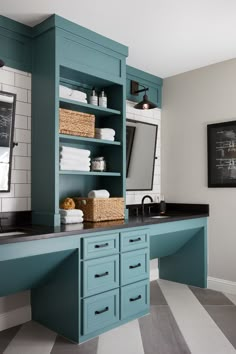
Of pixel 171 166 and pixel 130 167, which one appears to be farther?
pixel 171 166

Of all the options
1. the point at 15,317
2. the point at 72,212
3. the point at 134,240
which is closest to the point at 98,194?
the point at 72,212

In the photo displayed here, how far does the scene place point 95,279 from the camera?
9.09ft

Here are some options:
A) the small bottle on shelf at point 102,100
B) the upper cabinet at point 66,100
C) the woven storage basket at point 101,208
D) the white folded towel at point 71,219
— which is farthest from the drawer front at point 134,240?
the small bottle on shelf at point 102,100

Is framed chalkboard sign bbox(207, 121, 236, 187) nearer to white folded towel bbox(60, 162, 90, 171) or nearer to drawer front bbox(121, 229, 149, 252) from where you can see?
drawer front bbox(121, 229, 149, 252)

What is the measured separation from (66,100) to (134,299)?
1.97 metres

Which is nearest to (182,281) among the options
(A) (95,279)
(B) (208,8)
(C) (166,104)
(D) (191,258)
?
(D) (191,258)

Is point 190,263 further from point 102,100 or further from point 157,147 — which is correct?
point 102,100

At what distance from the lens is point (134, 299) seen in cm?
A: 313

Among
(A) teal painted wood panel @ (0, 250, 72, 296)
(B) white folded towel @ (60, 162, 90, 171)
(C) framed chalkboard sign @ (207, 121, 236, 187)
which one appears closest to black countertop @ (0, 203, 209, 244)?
(A) teal painted wood panel @ (0, 250, 72, 296)

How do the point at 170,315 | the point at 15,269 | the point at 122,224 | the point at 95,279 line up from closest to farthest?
the point at 15,269, the point at 95,279, the point at 122,224, the point at 170,315

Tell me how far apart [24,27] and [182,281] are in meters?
3.47

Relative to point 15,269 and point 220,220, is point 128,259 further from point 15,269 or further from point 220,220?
point 220,220

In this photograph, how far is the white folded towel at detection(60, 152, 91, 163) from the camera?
3.13 metres

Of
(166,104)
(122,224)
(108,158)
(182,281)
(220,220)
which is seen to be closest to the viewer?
(122,224)
